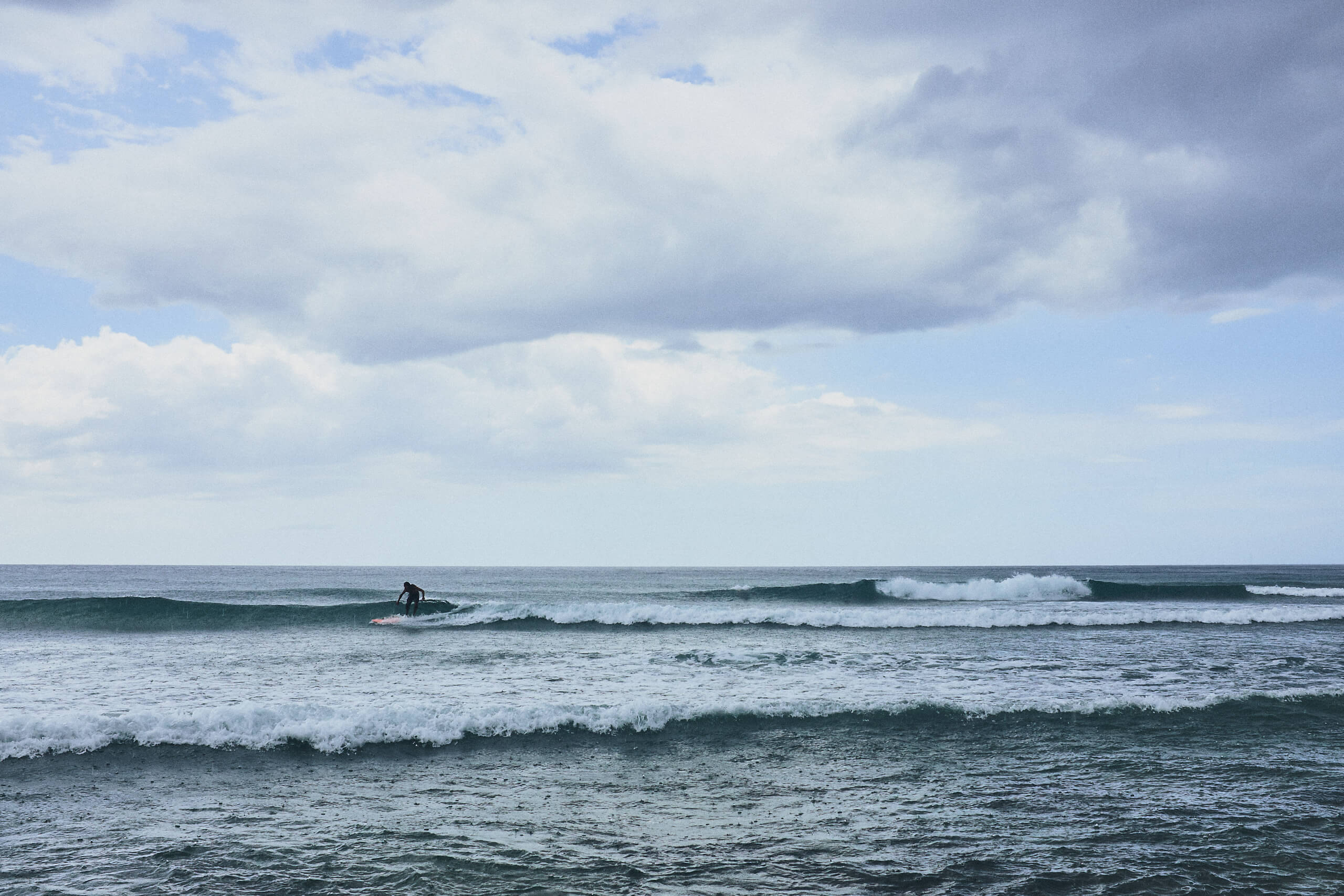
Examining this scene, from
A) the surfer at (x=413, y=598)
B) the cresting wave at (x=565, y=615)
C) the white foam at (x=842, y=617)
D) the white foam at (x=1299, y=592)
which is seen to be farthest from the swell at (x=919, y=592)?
the surfer at (x=413, y=598)

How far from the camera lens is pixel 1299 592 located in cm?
5325

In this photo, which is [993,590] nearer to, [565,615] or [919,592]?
[919,592]

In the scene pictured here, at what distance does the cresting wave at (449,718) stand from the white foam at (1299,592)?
45.9 meters

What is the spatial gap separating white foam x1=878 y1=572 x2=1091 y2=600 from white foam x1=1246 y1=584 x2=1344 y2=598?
39.0ft

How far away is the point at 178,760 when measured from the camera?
35.7ft

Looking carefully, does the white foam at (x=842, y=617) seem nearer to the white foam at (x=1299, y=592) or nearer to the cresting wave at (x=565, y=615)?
the cresting wave at (x=565, y=615)

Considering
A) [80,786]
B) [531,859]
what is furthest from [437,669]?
[531,859]

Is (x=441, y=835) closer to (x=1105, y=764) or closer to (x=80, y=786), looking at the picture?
(x=80, y=786)

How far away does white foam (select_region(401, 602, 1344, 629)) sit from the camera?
31.1 meters

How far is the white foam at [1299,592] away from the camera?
168 ft

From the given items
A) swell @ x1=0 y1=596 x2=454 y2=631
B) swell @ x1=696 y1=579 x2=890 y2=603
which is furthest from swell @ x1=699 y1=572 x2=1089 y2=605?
swell @ x1=0 y1=596 x2=454 y2=631

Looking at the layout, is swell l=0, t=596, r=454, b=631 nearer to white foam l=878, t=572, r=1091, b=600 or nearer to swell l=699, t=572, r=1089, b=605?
swell l=699, t=572, r=1089, b=605

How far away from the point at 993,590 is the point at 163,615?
144 ft

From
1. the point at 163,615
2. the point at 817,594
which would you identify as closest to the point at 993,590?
the point at 817,594
